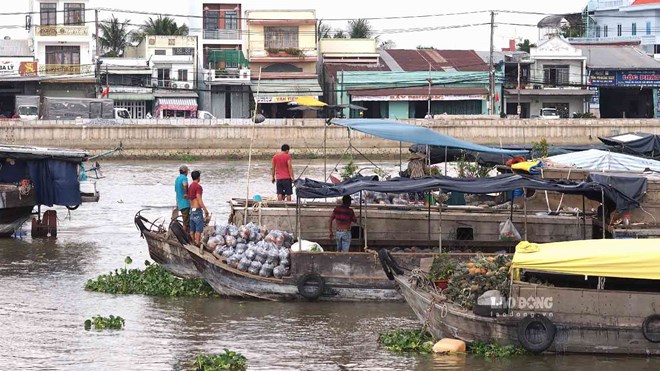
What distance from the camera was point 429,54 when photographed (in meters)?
73.4

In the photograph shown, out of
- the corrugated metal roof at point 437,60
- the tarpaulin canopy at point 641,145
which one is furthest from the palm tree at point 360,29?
the tarpaulin canopy at point 641,145

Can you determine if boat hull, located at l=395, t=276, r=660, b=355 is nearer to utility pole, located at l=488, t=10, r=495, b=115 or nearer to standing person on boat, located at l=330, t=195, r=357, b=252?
standing person on boat, located at l=330, t=195, r=357, b=252

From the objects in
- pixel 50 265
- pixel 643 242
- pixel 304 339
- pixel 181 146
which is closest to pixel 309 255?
pixel 304 339

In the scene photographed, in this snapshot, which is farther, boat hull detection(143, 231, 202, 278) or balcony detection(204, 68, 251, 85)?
balcony detection(204, 68, 251, 85)

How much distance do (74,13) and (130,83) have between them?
4.86 metres

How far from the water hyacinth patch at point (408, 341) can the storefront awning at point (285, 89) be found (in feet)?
161

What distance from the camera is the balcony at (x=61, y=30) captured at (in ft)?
217

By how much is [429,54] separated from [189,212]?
53.4 m

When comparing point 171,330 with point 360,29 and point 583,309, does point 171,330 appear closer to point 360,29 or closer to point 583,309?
point 583,309

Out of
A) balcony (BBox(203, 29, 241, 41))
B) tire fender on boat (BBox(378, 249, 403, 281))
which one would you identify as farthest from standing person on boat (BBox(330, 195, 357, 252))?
balcony (BBox(203, 29, 241, 41))

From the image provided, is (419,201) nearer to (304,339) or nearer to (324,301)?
(324,301)

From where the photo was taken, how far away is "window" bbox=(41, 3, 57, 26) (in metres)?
67.2

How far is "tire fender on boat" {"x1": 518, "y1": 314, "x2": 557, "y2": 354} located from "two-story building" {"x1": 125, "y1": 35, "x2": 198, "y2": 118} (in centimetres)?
5061

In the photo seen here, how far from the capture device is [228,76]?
66.6m
